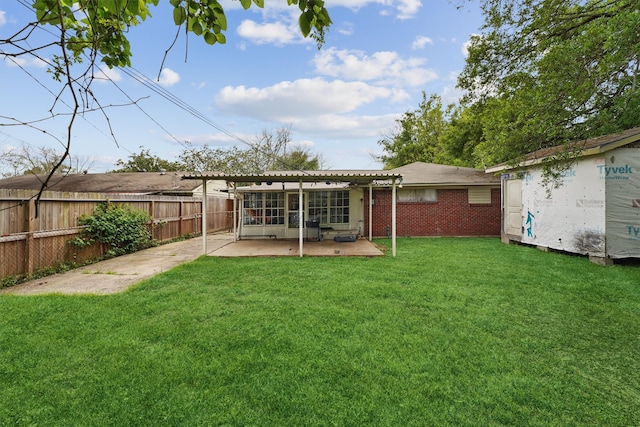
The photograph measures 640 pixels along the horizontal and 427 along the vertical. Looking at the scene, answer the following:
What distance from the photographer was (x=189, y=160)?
30.4m

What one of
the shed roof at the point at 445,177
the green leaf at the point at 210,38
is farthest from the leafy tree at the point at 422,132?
the green leaf at the point at 210,38

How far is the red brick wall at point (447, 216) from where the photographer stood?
13352 millimetres

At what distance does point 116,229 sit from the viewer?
899 cm

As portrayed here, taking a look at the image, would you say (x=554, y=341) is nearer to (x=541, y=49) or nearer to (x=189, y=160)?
(x=541, y=49)

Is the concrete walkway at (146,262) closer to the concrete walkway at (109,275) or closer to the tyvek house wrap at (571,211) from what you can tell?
the concrete walkway at (109,275)

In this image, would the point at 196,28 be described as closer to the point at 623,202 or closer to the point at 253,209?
the point at 623,202

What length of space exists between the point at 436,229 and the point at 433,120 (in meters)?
17.8

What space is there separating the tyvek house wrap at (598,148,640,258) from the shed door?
322 cm

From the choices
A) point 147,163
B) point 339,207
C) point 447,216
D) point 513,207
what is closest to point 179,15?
point 339,207

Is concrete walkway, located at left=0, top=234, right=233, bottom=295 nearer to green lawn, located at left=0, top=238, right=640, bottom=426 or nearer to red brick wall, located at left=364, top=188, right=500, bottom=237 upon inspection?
green lawn, located at left=0, top=238, right=640, bottom=426

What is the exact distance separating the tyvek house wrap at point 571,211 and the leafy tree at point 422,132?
702 inches

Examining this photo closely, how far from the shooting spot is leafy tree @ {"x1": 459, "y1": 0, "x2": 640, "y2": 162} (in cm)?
545

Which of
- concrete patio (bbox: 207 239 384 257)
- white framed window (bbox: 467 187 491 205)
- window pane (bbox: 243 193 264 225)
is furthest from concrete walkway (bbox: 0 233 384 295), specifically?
white framed window (bbox: 467 187 491 205)

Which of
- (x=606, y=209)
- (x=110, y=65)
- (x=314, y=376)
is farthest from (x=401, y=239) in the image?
(x=110, y=65)
